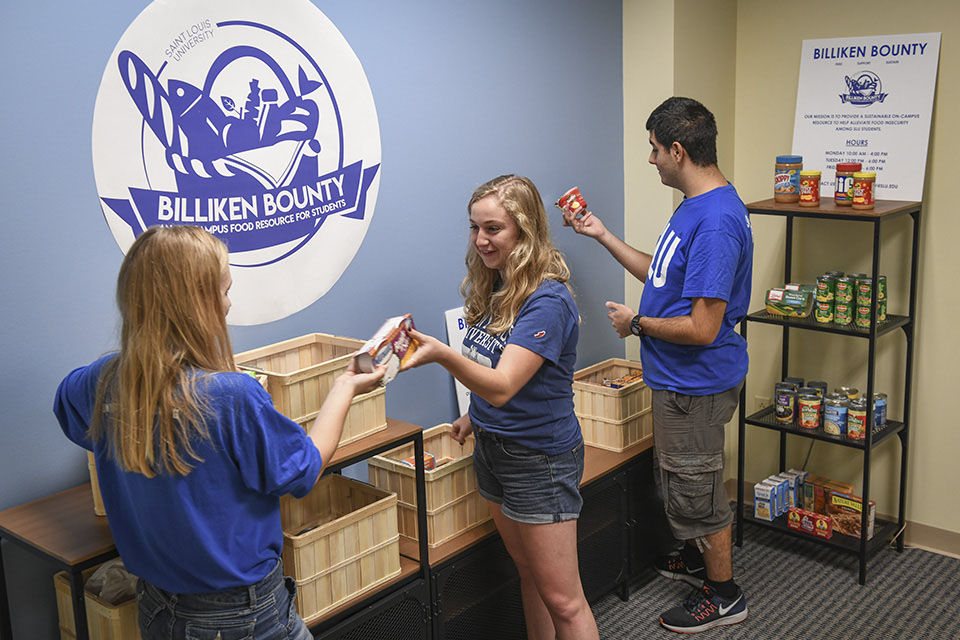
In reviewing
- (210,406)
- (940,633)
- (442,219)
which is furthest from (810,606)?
(210,406)

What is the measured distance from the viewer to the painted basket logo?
11.2 feet

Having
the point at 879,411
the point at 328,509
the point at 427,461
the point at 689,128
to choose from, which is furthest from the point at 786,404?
the point at 328,509

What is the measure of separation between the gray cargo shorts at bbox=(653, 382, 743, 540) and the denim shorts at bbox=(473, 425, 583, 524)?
739 millimetres

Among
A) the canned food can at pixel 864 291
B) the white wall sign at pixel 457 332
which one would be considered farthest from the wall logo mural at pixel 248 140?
the canned food can at pixel 864 291

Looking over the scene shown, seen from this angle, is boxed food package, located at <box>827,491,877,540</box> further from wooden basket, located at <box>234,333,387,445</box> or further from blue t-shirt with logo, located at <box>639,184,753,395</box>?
wooden basket, located at <box>234,333,387,445</box>

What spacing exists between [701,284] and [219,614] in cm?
172

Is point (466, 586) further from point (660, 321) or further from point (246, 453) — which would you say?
point (246, 453)

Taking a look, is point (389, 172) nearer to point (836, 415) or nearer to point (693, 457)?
point (693, 457)

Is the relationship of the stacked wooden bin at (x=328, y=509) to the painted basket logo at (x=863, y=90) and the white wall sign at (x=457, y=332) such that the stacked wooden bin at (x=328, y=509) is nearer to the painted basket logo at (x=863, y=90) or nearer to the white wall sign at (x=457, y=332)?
the white wall sign at (x=457, y=332)

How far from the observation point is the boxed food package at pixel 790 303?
11.2ft

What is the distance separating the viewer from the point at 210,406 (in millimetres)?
1525

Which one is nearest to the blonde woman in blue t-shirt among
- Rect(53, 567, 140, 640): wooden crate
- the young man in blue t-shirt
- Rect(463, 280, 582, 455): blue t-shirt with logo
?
Rect(463, 280, 582, 455): blue t-shirt with logo

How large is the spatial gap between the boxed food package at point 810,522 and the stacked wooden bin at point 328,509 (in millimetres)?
1887

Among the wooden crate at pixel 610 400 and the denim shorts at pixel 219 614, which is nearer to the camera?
the denim shorts at pixel 219 614
